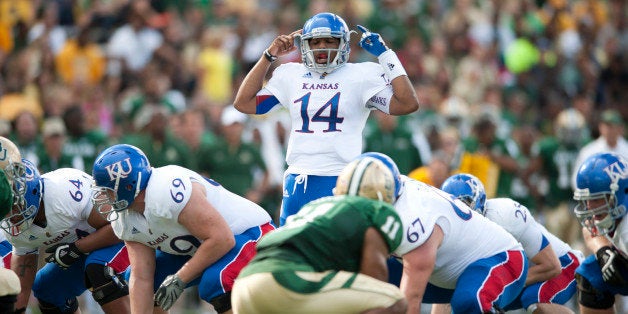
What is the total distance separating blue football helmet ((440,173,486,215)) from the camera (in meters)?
8.26

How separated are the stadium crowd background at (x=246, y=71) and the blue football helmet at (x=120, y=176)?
438cm

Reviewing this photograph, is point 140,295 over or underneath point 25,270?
over

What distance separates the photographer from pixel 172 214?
278 inches

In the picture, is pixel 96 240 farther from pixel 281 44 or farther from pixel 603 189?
pixel 603 189

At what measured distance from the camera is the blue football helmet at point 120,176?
279 inches

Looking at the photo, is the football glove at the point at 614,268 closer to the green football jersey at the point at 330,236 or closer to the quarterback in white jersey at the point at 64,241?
the green football jersey at the point at 330,236

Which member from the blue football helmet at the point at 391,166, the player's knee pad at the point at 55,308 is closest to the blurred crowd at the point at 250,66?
the player's knee pad at the point at 55,308

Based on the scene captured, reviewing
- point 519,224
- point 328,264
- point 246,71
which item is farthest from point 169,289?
point 246,71

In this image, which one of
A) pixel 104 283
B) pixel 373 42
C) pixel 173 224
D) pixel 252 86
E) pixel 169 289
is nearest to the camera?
pixel 169 289

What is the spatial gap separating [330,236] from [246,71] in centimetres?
961

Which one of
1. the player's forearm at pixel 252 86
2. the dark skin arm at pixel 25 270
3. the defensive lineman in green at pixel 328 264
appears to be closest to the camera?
the defensive lineman in green at pixel 328 264

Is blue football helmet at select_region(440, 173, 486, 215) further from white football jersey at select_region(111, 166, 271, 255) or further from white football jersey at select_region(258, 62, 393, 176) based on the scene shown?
white football jersey at select_region(111, 166, 271, 255)

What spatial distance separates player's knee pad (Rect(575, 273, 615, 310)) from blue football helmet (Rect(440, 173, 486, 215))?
94 cm

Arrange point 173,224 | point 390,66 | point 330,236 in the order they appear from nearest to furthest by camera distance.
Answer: point 330,236 < point 173,224 < point 390,66
